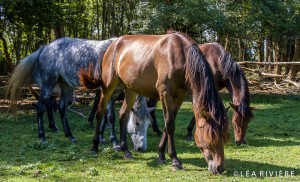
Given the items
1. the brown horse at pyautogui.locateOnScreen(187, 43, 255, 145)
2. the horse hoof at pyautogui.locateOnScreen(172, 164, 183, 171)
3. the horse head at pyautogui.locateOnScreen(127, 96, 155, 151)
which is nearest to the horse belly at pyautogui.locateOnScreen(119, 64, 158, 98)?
the horse head at pyautogui.locateOnScreen(127, 96, 155, 151)

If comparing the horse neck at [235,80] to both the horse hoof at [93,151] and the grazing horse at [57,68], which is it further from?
the horse hoof at [93,151]

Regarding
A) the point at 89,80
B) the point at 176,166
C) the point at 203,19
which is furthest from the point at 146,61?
the point at 203,19

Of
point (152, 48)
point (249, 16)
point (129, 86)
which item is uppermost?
point (249, 16)

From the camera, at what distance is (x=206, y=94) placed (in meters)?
4.55

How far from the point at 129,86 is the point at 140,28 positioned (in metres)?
10.2

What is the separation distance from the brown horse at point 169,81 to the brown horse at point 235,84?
4.50ft

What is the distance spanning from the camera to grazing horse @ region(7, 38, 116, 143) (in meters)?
7.53

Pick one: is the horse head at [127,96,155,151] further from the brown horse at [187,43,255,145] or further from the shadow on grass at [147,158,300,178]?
the brown horse at [187,43,255,145]

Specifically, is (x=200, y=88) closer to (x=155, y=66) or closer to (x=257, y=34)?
(x=155, y=66)

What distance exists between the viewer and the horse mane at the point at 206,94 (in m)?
4.36

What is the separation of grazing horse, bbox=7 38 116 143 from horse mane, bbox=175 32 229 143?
294 centimetres

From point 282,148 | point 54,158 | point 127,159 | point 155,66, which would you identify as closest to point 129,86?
point 155,66

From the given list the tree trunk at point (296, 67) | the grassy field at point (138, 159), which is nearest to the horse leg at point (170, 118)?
the grassy field at point (138, 159)

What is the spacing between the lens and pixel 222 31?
15781 millimetres
